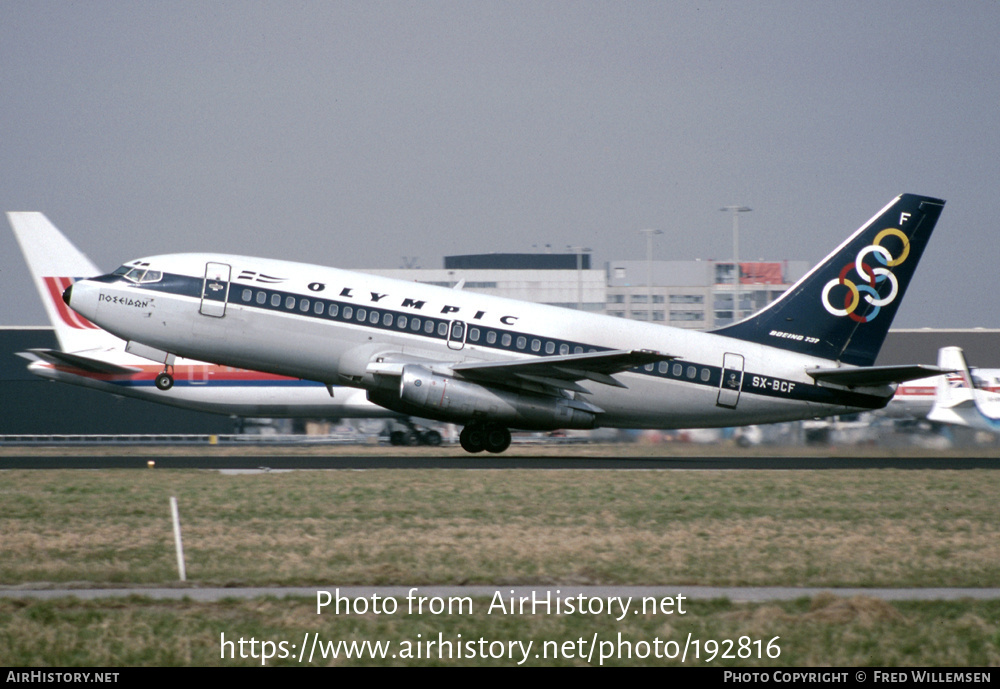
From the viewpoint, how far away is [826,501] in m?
19.2

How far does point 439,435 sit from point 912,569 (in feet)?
108

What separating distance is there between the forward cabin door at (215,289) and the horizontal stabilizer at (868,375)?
633 inches

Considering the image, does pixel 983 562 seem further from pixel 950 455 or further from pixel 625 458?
pixel 950 455

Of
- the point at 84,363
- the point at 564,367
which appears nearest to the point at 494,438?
the point at 564,367

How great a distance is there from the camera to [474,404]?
28.1 metres

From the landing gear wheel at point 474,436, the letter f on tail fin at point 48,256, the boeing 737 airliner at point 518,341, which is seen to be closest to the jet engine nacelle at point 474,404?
the boeing 737 airliner at point 518,341

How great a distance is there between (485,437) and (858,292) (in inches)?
448

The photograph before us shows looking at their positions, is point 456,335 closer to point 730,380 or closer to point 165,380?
point 730,380

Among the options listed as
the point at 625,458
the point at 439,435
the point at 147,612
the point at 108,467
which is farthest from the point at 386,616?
the point at 439,435

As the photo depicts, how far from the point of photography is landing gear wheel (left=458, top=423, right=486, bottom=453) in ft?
98.8

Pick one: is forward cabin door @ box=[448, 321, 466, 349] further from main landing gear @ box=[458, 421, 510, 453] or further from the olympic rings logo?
the olympic rings logo

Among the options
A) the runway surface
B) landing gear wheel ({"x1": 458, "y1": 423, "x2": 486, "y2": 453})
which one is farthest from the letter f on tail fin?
landing gear wheel ({"x1": 458, "y1": 423, "x2": 486, "y2": 453})

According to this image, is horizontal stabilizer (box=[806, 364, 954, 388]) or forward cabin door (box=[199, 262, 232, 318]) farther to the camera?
horizontal stabilizer (box=[806, 364, 954, 388])

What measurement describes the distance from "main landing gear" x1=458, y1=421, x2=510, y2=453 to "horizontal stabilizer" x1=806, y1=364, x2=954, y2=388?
879cm
